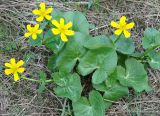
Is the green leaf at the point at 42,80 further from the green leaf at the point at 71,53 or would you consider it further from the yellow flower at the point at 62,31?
the yellow flower at the point at 62,31

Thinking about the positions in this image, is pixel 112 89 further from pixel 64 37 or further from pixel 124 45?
pixel 64 37

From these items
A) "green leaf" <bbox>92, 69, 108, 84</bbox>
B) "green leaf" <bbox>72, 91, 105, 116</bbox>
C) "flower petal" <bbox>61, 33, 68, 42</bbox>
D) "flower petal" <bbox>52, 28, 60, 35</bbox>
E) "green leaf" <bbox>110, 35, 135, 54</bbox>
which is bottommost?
"green leaf" <bbox>72, 91, 105, 116</bbox>

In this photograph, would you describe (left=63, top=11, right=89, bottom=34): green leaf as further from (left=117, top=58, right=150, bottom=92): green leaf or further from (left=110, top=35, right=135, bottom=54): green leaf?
(left=117, top=58, right=150, bottom=92): green leaf

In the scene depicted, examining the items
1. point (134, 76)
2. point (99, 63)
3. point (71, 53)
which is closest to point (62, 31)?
point (71, 53)

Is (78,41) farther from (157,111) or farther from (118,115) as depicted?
(157,111)

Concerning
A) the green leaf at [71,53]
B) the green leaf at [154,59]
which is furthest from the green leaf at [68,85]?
Result: the green leaf at [154,59]

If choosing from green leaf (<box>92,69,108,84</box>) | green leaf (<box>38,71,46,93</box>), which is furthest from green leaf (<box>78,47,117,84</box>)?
green leaf (<box>38,71,46,93</box>)
